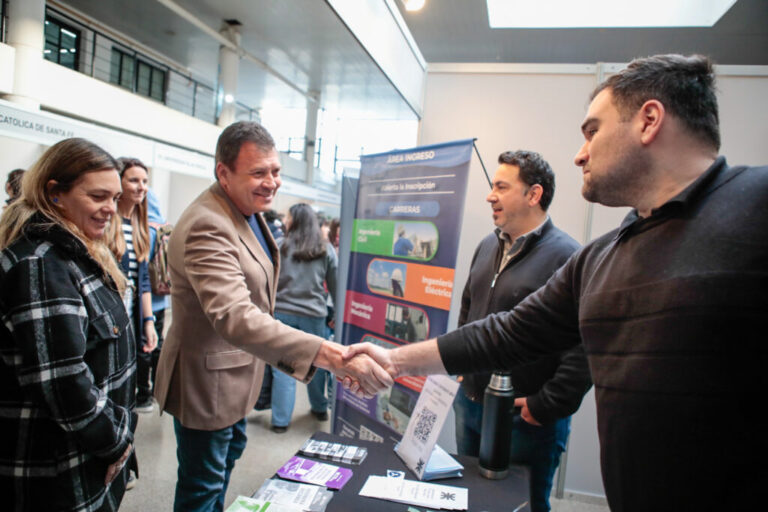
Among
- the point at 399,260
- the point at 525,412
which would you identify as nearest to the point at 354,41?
the point at 399,260

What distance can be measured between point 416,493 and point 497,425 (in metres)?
0.31

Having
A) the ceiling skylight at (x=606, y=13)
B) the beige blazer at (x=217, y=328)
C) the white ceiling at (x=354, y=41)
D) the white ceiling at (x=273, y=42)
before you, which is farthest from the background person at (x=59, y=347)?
the white ceiling at (x=354, y=41)

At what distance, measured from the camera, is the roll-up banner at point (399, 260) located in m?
2.22

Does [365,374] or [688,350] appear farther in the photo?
[365,374]

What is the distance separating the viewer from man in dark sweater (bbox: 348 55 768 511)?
2.24 feet

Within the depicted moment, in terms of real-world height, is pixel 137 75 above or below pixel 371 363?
above

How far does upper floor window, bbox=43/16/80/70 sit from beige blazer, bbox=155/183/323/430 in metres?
7.24

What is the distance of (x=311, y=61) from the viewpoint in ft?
29.0

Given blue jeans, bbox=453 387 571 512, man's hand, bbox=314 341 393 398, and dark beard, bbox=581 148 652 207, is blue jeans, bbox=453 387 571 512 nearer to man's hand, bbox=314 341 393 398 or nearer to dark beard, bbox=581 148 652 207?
man's hand, bbox=314 341 393 398

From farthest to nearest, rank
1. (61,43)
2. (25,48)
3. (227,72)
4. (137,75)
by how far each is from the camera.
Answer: (137,75)
(227,72)
(61,43)
(25,48)

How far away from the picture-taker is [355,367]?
152cm

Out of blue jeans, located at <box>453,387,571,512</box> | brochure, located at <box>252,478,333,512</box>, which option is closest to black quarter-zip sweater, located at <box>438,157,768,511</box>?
brochure, located at <box>252,478,333,512</box>

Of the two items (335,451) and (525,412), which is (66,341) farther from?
(525,412)

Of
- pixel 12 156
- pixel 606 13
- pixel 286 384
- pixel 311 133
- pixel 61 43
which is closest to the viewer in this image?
pixel 286 384
